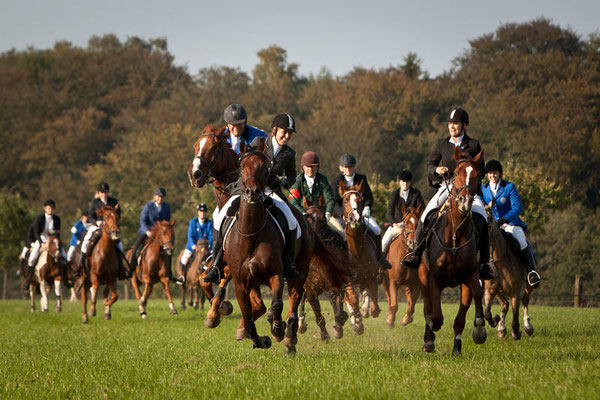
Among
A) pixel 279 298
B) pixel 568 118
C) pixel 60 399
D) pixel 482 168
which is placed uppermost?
pixel 568 118

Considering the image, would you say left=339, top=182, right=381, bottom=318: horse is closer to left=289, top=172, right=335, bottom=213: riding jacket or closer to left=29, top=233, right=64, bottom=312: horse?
left=289, top=172, right=335, bottom=213: riding jacket

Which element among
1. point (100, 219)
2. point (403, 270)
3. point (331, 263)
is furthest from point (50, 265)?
point (331, 263)

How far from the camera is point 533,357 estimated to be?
9812 millimetres

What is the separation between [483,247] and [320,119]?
4917cm

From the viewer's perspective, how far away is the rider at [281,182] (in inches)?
400

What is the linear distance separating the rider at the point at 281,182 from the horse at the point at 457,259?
1978 millimetres

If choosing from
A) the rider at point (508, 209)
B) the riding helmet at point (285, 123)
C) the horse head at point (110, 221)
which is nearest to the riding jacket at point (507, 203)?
the rider at point (508, 209)

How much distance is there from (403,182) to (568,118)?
3718cm

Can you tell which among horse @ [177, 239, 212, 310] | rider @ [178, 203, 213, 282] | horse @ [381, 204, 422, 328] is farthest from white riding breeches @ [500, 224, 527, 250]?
rider @ [178, 203, 213, 282]

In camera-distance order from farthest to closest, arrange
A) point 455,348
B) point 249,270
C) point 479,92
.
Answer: point 479,92 → point 455,348 → point 249,270

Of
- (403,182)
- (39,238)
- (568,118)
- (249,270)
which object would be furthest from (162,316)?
(568,118)

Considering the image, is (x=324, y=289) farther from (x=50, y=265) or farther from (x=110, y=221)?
(x=50, y=265)

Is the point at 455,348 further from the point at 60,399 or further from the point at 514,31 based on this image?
the point at 514,31

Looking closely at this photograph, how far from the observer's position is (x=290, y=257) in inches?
404
